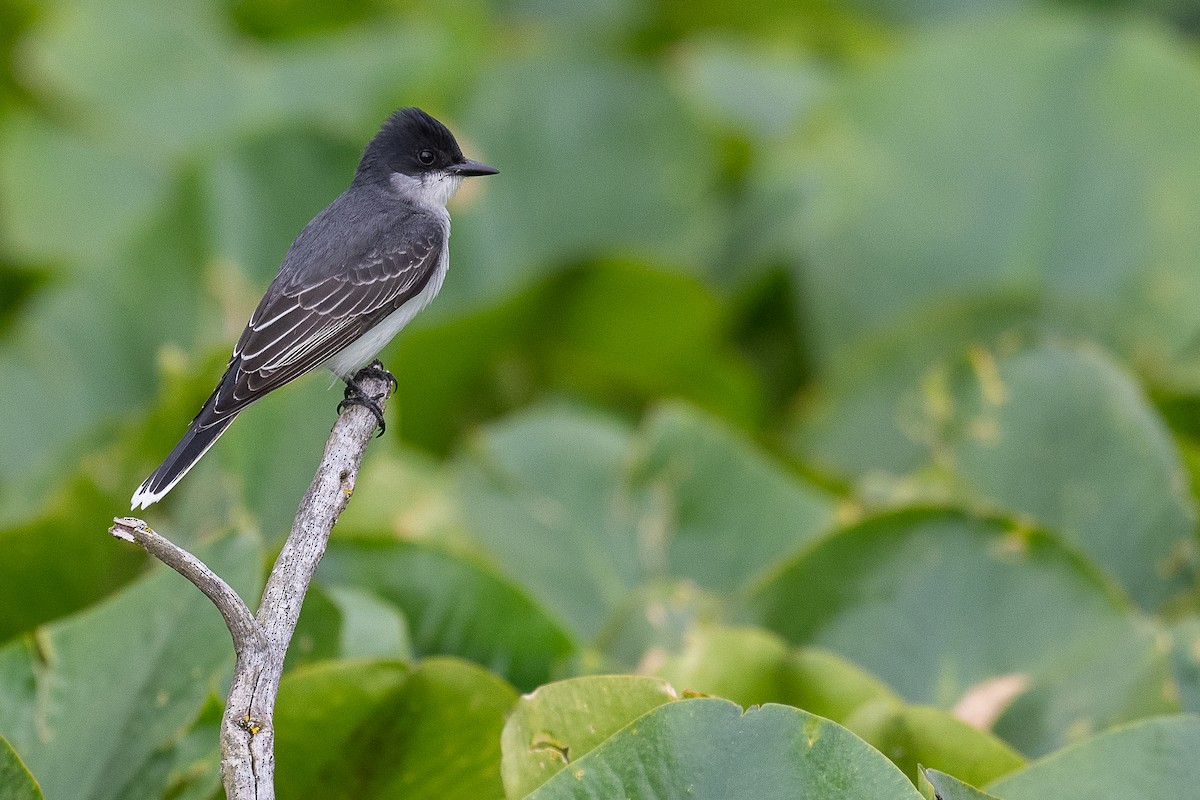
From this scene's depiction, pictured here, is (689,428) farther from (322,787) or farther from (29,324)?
(29,324)

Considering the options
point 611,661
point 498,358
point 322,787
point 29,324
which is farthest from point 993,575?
point 29,324

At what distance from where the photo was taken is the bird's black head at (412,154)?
3.01 meters

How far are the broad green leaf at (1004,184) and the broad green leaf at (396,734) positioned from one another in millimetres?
2840

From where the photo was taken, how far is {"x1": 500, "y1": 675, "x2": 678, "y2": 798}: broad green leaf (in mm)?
2412

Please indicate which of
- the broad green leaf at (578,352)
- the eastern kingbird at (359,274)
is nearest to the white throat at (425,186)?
the eastern kingbird at (359,274)

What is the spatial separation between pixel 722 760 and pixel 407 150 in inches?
58.1

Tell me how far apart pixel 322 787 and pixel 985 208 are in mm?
3546

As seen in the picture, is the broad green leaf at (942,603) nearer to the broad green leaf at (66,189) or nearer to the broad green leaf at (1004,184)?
the broad green leaf at (1004,184)

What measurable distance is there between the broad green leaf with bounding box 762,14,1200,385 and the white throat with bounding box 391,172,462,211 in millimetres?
2463

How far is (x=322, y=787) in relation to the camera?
2738 mm

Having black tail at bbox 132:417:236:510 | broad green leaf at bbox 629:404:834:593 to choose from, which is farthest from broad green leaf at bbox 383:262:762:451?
black tail at bbox 132:417:236:510

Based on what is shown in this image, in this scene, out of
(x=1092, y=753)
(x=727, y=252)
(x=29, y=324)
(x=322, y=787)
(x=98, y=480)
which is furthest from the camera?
(x=727, y=252)

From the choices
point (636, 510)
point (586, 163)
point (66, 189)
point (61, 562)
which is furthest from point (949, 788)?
point (66, 189)

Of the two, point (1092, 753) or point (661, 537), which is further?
point (661, 537)
